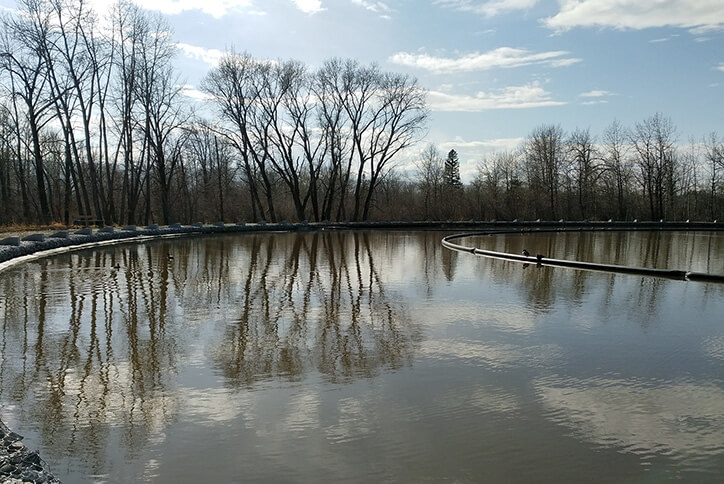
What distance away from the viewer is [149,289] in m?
9.82

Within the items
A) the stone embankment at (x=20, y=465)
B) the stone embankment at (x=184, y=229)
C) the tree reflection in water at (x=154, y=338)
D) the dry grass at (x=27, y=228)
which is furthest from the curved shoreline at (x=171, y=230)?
the stone embankment at (x=20, y=465)

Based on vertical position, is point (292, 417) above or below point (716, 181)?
below

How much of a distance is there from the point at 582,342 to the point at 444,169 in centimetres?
5123

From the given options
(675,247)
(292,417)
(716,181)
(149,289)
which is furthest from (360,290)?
(716,181)

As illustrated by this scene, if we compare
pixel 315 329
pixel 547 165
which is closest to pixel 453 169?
pixel 547 165

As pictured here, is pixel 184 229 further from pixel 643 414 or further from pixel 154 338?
pixel 643 414

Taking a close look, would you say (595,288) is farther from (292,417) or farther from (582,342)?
(292,417)

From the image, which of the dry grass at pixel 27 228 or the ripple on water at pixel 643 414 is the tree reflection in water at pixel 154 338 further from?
the dry grass at pixel 27 228

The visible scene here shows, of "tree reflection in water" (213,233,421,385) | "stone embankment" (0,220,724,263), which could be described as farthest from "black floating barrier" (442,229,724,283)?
"stone embankment" (0,220,724,263)

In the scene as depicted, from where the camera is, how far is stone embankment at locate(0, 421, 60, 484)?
2.85m

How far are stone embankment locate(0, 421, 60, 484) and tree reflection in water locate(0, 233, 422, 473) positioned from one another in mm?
260

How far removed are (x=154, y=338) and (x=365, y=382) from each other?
9.31 ft

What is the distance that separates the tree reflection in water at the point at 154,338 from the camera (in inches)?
159

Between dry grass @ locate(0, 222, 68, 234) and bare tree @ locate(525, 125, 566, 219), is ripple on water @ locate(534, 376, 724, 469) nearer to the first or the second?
dry grass @ locate(0, 222, 68, 234)
